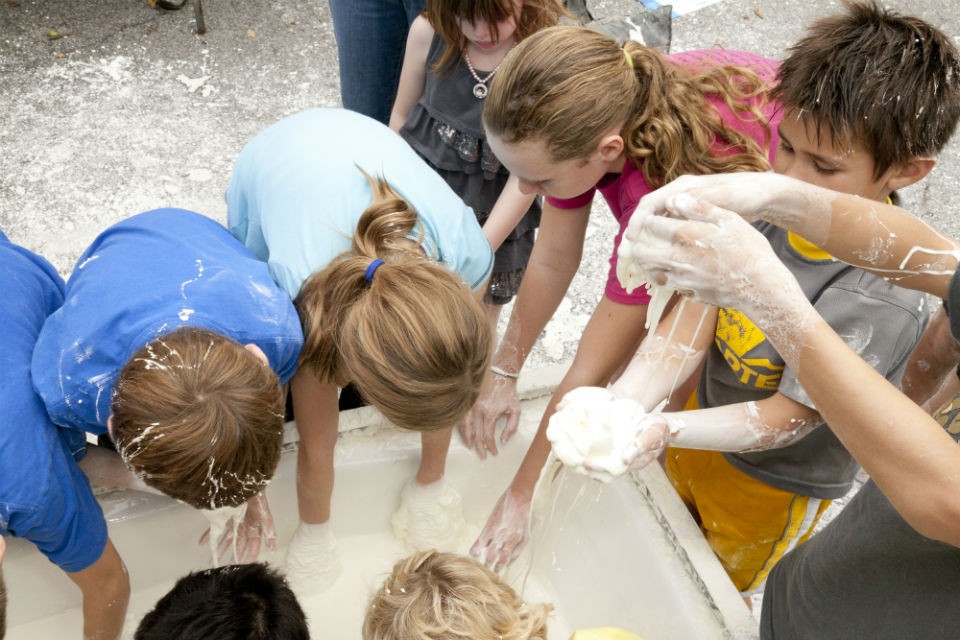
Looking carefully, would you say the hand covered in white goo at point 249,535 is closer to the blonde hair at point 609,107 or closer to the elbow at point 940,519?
the blonde hair at point 609,107

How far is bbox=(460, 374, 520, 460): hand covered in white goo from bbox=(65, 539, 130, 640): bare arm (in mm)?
802

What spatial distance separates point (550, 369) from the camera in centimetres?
207

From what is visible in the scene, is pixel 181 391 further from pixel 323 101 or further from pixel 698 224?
pixel 323 101

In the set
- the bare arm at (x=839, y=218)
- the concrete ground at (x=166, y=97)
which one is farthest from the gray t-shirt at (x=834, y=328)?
the concrete ground at (x=166, y=97)

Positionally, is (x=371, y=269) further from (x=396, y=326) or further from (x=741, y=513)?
(x=741, y=513)

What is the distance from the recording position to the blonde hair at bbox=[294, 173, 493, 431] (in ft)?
4.36

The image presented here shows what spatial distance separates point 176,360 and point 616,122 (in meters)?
0.82

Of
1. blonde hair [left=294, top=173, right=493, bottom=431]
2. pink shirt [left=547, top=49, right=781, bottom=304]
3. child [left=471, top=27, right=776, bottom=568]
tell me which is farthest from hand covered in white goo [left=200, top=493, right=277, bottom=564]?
pink shirt [left=547, top=49, right=781, bottom=304]

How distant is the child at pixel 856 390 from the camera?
0.94m

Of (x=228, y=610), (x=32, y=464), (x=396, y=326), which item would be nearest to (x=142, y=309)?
(x=32, y=464)

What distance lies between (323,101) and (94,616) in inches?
88.4

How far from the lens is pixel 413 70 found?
Result: 203 cm

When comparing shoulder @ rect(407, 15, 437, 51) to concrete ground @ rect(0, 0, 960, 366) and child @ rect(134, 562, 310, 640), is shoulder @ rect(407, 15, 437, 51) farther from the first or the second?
child @ rect(134, 562, 310, 640)

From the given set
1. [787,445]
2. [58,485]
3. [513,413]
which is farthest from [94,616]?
[787,445]
